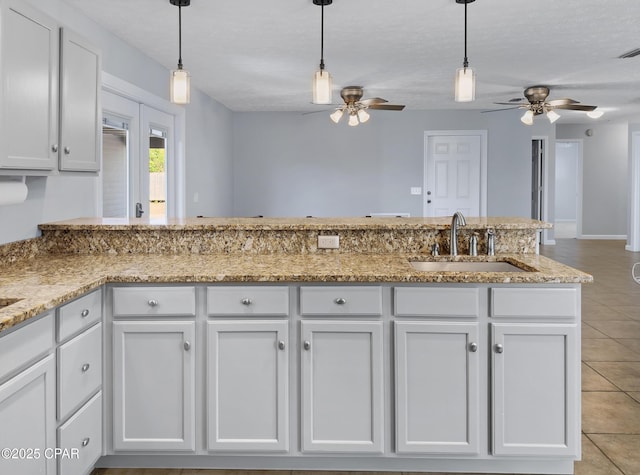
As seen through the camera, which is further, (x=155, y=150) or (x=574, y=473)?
(x=155, y=150)

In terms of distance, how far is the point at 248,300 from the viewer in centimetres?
235

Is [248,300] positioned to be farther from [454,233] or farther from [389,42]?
[389,42]

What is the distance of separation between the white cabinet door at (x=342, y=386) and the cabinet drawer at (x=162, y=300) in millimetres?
466

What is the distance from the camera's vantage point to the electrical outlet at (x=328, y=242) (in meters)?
2.98

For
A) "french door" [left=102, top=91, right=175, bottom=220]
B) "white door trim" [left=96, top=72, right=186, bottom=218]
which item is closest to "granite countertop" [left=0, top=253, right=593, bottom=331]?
"french door" [left=102, top=91, right=175, bottom=220]

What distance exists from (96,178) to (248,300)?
2.10m

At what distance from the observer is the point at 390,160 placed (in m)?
8.63

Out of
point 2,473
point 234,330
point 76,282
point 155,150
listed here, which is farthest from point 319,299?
point 155,150

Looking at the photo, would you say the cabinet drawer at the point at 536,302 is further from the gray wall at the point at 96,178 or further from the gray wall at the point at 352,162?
the gray wall at the point at 352,162

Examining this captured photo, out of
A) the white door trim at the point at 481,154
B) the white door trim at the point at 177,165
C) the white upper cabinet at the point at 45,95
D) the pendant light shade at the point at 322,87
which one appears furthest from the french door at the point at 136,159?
the white door trim at the point at 481,154

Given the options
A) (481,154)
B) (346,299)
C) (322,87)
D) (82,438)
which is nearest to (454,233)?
(346,299)

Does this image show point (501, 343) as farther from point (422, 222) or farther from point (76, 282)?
point (76, 282)

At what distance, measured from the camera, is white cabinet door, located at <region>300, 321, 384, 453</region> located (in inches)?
92.9

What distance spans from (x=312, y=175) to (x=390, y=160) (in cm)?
116
